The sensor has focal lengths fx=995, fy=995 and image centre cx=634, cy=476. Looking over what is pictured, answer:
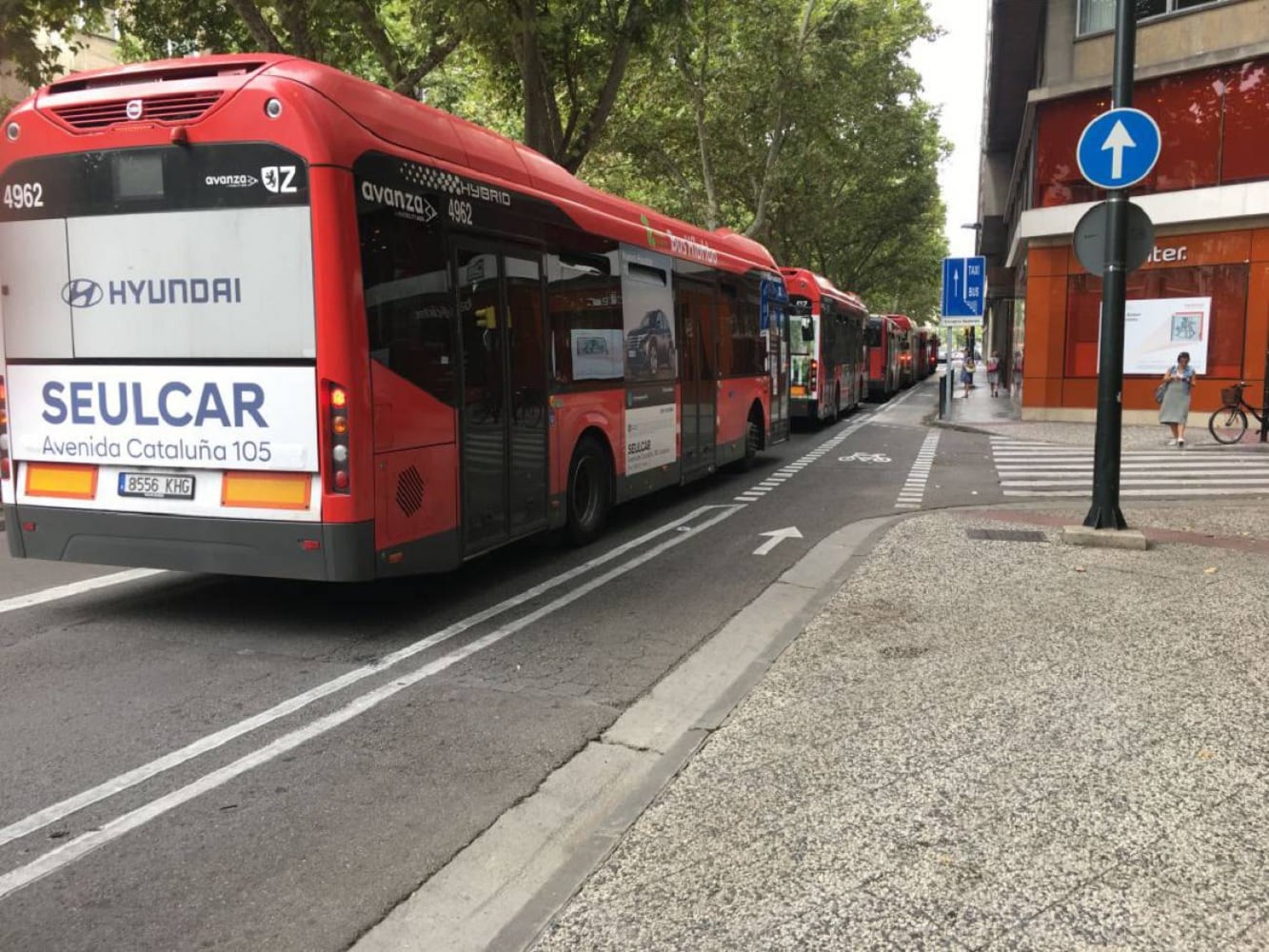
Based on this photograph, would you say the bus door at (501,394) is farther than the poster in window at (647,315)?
No

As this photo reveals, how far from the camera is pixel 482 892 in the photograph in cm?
313

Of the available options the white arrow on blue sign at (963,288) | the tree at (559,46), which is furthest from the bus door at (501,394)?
the white arrow on blue sign at (963,288)

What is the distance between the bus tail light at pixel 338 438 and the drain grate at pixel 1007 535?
575 centimetres

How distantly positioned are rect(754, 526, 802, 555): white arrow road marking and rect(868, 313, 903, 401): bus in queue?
2252cm

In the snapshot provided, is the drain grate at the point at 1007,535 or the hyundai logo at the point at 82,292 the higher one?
the hyundai logo at the point at 82,292

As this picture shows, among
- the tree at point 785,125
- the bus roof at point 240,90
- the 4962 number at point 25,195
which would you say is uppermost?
the tree at point 785,125

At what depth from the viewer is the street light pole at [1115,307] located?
26.5 ft

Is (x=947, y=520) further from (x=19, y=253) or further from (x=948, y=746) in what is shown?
(x=19, y=253)

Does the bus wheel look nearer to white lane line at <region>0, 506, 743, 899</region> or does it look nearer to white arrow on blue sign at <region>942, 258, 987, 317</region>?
white lane line at <region>0, 506, 743, 899</region>

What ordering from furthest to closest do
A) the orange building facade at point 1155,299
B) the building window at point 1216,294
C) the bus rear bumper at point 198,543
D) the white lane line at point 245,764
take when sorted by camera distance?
the building window at point 1216,294 → the orange building facade at point 1155,299 → the bus rear bumper at point 198,543 → the white lane line at point 245,764

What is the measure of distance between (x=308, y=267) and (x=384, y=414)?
2.94 feet

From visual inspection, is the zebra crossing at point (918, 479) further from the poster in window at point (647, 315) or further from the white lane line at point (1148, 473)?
the poster in window at point (647, 315)

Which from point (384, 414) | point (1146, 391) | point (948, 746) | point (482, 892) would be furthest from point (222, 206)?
point (1146, 391)

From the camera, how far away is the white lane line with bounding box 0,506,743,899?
3.27 meters
